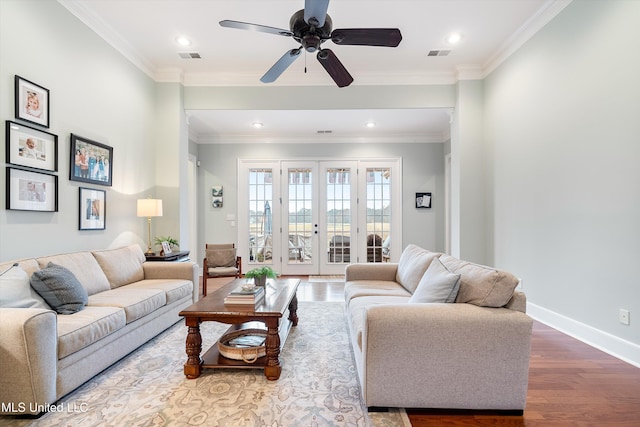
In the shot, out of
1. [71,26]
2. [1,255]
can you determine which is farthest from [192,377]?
[71,26]

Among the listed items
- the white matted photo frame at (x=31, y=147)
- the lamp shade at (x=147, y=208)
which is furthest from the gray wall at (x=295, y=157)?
the white matted photo frame at (x=31, y=147)

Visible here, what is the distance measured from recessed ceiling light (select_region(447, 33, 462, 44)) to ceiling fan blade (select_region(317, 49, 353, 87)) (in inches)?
58.4

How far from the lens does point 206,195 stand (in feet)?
20.4

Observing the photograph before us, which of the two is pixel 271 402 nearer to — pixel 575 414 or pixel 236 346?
pixel 236 346

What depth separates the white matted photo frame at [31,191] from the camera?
94.2 inches

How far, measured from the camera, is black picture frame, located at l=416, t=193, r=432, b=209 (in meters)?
6.13

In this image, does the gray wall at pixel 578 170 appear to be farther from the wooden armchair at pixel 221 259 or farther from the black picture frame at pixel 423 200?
the wooden armchair at pixel 221 259

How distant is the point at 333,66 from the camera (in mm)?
2805

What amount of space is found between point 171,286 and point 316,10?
274cm

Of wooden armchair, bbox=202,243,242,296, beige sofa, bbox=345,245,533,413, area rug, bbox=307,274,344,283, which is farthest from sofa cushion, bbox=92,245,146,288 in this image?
area rug, bbox=307,274,344,283

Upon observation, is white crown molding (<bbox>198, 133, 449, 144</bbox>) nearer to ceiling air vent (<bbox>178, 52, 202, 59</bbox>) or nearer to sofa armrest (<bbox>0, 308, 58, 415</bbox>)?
ceiling air vent (<bbox>178, 52, 202, 59</bbox>)

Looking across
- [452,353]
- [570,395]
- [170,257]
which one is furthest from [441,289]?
[170,257]

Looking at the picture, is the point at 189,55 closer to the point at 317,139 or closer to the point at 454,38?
the point at 317,139

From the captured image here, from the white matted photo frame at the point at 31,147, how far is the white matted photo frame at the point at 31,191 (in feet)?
0.25
